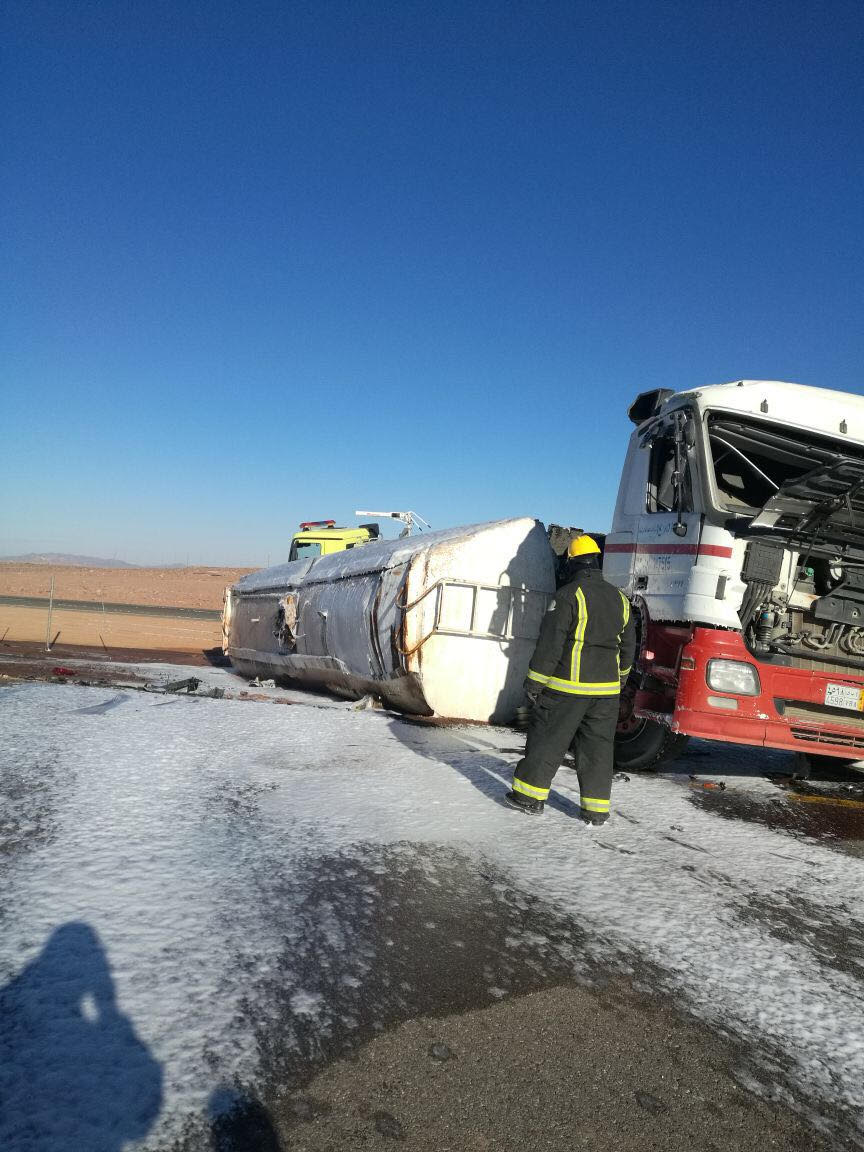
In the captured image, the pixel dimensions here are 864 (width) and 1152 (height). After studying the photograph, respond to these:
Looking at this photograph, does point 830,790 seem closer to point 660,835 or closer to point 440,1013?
point 660,835

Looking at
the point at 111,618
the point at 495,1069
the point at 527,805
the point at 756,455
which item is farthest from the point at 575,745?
the point at 111,618

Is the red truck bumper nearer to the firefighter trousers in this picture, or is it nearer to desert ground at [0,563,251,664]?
the firefighter trousers

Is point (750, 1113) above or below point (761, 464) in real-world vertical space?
below

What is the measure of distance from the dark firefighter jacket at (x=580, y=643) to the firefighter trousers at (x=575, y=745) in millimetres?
78

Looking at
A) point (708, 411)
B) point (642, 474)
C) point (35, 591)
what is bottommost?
point (35, 591)

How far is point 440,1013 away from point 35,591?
42.2 metres

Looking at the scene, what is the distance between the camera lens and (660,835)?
407cm

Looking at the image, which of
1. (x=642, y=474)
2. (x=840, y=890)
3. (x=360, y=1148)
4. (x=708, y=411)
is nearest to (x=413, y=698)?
(x=642, y=474)

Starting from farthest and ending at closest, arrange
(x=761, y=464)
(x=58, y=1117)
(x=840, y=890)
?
(x=761, y=464) < (x=840, y=890) < (x=58, y=1117)

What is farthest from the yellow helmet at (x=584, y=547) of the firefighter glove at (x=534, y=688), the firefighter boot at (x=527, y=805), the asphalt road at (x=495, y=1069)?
the asphalt road at (x=495, y=1069)

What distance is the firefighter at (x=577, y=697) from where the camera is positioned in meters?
4.14

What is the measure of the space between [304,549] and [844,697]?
1057cm

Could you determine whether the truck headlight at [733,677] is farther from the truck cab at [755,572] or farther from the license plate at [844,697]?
the license plate at [844,697]

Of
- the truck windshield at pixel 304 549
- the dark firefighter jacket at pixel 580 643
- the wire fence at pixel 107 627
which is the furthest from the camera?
the wire fence at pixel 107 627
